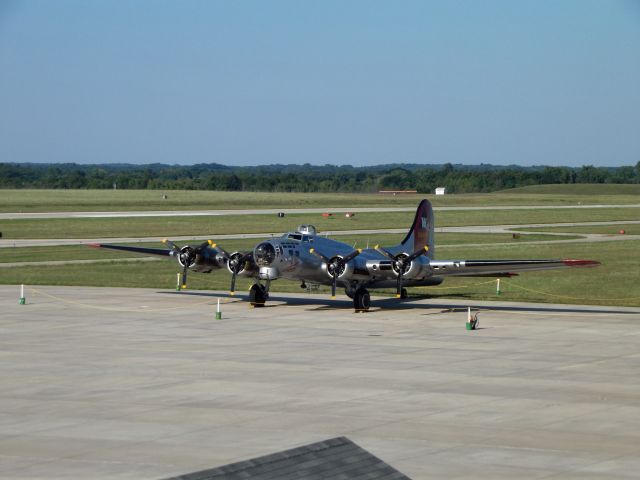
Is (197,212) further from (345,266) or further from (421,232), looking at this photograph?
(345,266)

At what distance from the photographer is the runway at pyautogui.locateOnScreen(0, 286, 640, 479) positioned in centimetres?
1986

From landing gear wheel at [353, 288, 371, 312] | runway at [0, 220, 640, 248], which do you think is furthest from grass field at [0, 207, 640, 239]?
landing gear wheel at [353, 288, 371, 312]

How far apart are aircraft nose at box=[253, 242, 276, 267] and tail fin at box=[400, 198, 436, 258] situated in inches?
298

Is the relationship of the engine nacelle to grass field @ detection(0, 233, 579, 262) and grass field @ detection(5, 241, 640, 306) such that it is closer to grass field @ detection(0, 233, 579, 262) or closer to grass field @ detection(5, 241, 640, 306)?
grass field @ detection(5, 241, 640, 306)

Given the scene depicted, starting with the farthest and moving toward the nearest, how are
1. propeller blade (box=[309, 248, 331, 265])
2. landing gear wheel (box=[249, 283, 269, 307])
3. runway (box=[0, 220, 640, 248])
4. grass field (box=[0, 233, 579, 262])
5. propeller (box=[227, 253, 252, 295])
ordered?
1. runway (box=[0, 220, 640, 248])
2. grass field (box=[0, 233, 579, 262])
3. landing gear wheel (box=[249, 283, 269, 307])
4. propeller (box=[227, 253, 252, 295])
5. propeller blade (box=[309, 248, 331, 265])

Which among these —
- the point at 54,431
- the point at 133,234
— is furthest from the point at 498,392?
the point at 133,234

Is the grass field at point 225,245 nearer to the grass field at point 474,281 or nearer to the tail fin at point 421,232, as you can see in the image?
the grass field at point 474,281

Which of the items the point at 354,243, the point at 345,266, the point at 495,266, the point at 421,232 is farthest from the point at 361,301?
the point at 354,243

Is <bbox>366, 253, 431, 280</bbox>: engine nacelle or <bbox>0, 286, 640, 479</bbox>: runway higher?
<bbox>366, 253, 431, 280</bbox>: engine nacelle

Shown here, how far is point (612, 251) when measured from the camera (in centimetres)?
7481

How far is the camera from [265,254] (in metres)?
42.5

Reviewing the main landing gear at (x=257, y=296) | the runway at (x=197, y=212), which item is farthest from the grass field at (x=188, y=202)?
the main landing gear at (x=257, y=296)

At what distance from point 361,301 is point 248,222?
6938 centimetres

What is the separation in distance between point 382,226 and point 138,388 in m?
81.3
